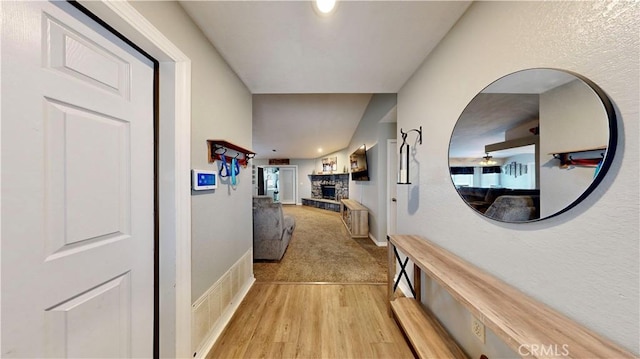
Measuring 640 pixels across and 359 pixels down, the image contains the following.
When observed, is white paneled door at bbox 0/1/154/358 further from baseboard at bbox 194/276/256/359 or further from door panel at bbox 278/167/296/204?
door panel at bbox 278/167/296/204

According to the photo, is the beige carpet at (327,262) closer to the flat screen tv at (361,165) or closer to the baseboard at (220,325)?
the baseboard at (220,325)

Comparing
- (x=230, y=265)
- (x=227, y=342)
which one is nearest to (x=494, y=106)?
(x=230, y=265)

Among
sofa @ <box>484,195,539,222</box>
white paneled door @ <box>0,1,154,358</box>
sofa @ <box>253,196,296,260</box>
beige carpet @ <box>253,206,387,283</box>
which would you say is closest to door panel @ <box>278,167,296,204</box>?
beige carpet @ <box>253,206,387,283</box>

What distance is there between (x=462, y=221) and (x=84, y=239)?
1.92m

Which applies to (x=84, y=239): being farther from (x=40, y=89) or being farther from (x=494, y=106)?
(x=494, y=106)

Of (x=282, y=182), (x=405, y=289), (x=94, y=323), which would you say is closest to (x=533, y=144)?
(x=405, y=289)

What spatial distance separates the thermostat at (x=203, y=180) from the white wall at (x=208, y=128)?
0.05 meters

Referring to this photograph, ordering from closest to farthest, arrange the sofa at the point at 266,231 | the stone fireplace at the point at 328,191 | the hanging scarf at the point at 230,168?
the hanging scarf at the point at 230,168 < the sofa at the point at 266,231 < the stone fireplace at the point at 328,191

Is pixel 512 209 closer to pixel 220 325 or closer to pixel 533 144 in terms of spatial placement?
pixel 533 144

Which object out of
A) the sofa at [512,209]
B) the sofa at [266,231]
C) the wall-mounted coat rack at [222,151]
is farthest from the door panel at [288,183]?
the sofa at [512,209]

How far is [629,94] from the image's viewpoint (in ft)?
1.87

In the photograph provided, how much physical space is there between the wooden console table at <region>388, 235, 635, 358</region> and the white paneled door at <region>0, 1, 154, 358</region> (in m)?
1.56

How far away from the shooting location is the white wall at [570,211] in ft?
1.88
